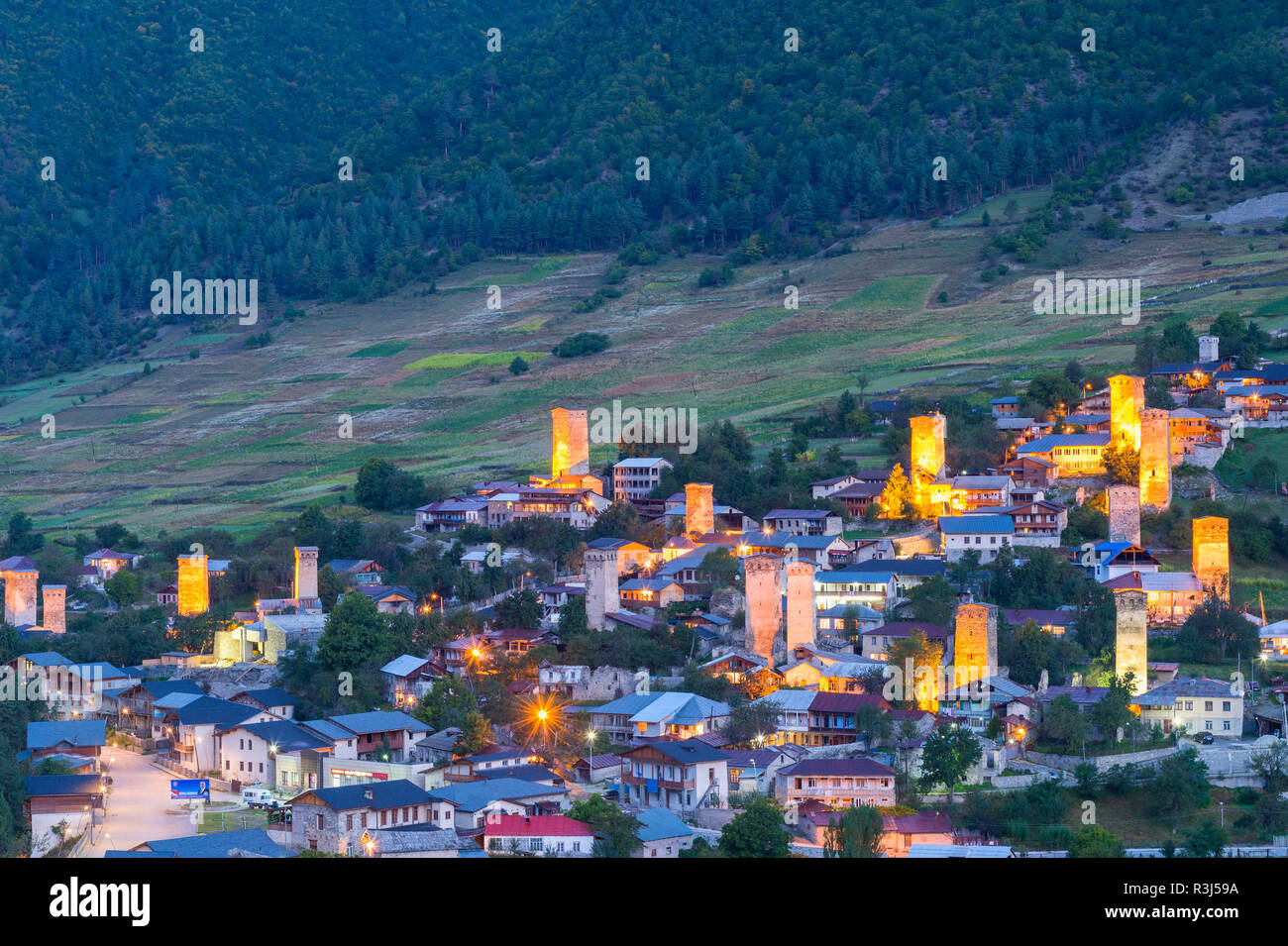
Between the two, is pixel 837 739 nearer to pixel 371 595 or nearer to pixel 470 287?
pixel 371 595

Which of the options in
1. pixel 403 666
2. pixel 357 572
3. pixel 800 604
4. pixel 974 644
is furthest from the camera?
pixel 357 572

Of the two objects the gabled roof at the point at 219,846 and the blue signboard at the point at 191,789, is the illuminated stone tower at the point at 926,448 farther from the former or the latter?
the gabled roof at the point at 219,846

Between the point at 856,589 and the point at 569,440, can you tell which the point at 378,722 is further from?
the point at 569,440

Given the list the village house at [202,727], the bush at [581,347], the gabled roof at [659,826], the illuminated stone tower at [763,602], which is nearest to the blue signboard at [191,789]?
the village house at [202,727]

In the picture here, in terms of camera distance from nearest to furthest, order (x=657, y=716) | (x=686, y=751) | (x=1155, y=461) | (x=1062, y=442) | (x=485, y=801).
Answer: (x=485, y=801) → (x=686, y=751) → (x=657, y=716) → (x=1155, y=461) → (x=1062, y=442)

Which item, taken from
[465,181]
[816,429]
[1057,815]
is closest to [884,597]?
[1057,815]

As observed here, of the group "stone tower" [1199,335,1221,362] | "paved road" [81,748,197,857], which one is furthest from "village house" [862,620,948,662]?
"stone tower" [1199,335,1221,362]

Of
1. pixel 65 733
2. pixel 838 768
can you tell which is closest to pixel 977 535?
pixel 838 768

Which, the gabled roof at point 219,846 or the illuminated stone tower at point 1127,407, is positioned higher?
the illuminated stone tower at point 1127,407
